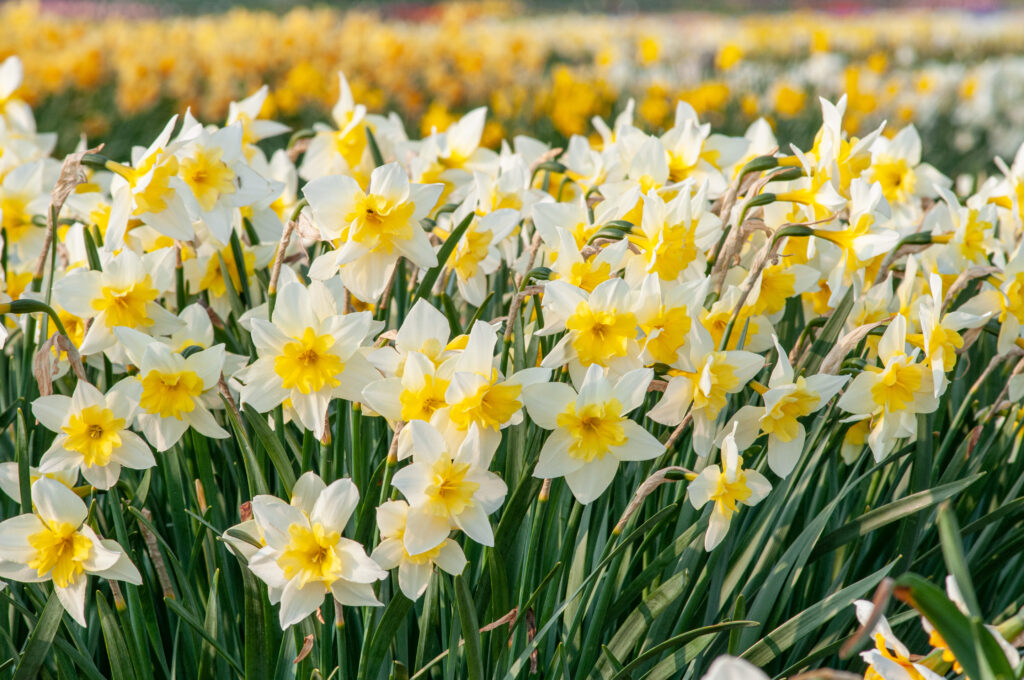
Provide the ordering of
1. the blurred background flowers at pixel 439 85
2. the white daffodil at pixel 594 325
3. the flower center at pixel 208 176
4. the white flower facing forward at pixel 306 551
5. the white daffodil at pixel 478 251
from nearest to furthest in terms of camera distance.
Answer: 1. the white flower facing forward at pixel 306 551
2. the white daffodil at pixel 594 325
3. the flower center at pixel 208 176
4. the white daffodil at pixel 478 251
5. the blurred background flowers at pixel 439 85

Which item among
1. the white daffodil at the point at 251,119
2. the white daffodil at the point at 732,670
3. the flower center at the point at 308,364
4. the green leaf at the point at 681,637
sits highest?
the white daffodil at the point at 251,119

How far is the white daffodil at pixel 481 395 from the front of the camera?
1.14 metres

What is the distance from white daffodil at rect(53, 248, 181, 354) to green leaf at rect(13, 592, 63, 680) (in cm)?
38

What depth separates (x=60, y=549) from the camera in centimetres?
127

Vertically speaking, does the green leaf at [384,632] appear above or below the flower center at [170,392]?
below

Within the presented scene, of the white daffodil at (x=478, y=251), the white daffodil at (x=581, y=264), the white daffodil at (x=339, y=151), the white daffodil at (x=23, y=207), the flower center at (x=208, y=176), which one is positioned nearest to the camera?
the white daffodil at (x=581, y=264)

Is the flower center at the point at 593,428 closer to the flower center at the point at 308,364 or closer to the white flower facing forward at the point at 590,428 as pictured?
the white flower facing forward at the point at 590,428

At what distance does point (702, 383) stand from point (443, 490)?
40 cm

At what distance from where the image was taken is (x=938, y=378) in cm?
134

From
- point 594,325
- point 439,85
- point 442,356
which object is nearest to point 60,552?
point 442,356

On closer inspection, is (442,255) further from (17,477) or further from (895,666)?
(895,666)

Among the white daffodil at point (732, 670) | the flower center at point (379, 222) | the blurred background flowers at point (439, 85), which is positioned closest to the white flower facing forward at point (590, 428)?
the flower center at point (379, 222)

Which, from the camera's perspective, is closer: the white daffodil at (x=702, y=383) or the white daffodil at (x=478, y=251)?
the white daffodil at (x=702, y=383)

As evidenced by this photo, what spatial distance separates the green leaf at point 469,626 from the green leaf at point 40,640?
23.1 inches
